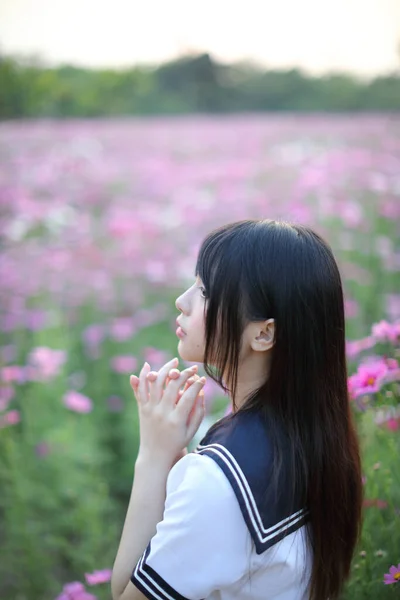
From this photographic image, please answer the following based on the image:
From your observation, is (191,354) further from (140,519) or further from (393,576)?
(393,576)

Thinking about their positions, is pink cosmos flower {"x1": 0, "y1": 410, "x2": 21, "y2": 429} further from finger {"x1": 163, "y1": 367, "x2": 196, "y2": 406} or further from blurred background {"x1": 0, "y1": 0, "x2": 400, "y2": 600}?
finger {"x1": 163, "y1": 367, "x2": 196, "y2": 406}

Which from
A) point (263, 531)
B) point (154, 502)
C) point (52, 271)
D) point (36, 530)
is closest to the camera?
point (263, 531)

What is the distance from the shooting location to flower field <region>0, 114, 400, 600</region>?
1.48 metres

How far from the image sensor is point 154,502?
856 millimetres

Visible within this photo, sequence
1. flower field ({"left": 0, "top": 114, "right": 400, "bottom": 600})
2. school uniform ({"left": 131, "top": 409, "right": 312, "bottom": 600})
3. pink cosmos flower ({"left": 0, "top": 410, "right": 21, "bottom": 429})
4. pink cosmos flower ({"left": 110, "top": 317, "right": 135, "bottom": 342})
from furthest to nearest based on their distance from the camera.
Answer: pink cosmos flower ({"left": 110, "top": 317, "right": 135, "bottom": 342}) → pink cosmos flower ({"left": 0, "top": 410, "right": 21, "bottom": 429}) → flower field ({"left": 0, "top": 114, "right": 400, "bottom": 600}) → school uniform ({"left": 131, "top": 409, "right": 312, "bottom": 600})

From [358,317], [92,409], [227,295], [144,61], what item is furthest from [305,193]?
[227,295]

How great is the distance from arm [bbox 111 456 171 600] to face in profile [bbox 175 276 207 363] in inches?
6.6

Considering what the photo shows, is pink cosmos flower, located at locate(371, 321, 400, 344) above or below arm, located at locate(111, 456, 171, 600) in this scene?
above

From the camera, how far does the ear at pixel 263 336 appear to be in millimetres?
803

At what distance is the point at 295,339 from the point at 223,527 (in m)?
0.25

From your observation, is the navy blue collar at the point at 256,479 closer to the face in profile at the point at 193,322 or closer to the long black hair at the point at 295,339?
the long black hair at the point at 295,339

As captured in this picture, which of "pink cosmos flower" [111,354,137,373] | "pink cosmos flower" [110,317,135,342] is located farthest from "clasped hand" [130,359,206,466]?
"pink cosmos flower" [110,317,135,342]

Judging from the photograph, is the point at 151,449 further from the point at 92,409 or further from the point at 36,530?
the point at 92,409

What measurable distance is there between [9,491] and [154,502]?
36.0 inches
